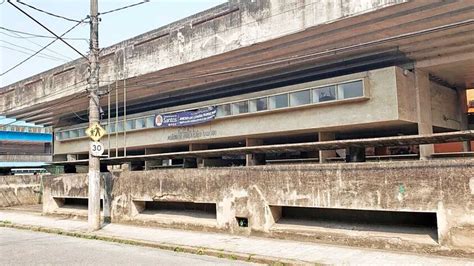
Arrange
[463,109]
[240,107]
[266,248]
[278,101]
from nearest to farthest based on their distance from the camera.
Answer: [266,248] < [278,101] < [240,107] < [463,109]

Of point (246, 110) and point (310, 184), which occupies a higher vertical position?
point (246, 110)

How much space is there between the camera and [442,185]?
7.77 meters

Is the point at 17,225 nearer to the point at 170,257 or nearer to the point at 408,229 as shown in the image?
the point at 170,257

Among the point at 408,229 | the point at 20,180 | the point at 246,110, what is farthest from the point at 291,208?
the point at 20,180

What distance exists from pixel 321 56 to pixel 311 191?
27.8ft

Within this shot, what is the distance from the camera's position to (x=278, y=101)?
18469 millimetres

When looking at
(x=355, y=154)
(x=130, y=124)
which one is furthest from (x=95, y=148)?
(x=130, y=124)

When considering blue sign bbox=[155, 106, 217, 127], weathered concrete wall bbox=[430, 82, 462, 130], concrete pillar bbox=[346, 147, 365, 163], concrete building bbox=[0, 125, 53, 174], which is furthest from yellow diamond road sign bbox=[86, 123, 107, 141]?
concrete building bbox=[0, 125, 53, 174]

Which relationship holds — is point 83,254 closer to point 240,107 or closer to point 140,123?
point 240,107

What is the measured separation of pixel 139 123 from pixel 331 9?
14922 millimetres

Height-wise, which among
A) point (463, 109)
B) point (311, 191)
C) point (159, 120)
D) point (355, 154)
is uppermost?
point (159, 120)

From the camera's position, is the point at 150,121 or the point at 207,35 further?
the point at 150,121

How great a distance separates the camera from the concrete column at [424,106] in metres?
16.8

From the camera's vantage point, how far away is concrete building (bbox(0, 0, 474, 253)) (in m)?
8.73
